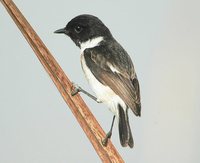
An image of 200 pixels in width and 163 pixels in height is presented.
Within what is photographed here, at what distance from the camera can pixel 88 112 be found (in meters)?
1.10

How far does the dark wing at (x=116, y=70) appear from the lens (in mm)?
1514

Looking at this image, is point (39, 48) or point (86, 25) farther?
point (86, 25)

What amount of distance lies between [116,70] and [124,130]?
0.30m

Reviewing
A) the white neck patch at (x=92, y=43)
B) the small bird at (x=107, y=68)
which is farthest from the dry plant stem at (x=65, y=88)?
the white neck patch at (x=92, y=43)

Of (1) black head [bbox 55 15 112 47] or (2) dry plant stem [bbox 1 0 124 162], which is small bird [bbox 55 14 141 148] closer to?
(1) black head [bbox 55 15 112 47]

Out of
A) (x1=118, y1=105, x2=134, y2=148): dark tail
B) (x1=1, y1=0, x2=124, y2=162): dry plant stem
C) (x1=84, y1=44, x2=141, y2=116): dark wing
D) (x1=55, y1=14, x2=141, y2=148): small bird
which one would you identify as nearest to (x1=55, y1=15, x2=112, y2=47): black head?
(x1=55, y1=14, x2=141, y2=148): small bird

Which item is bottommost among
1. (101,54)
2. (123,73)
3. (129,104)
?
(129,104)

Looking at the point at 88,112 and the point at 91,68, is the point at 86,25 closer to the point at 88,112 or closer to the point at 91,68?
the point at 91,68

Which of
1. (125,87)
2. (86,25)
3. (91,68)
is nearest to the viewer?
(125,87)

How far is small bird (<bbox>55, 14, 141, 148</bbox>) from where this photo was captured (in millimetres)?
1470

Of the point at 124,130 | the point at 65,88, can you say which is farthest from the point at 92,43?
the point at 65,88

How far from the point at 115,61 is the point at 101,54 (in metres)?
0.08

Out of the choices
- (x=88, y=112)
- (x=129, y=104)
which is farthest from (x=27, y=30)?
(x=129, y=104)

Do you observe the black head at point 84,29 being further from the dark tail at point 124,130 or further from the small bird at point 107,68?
the dark tail at point 124,130
